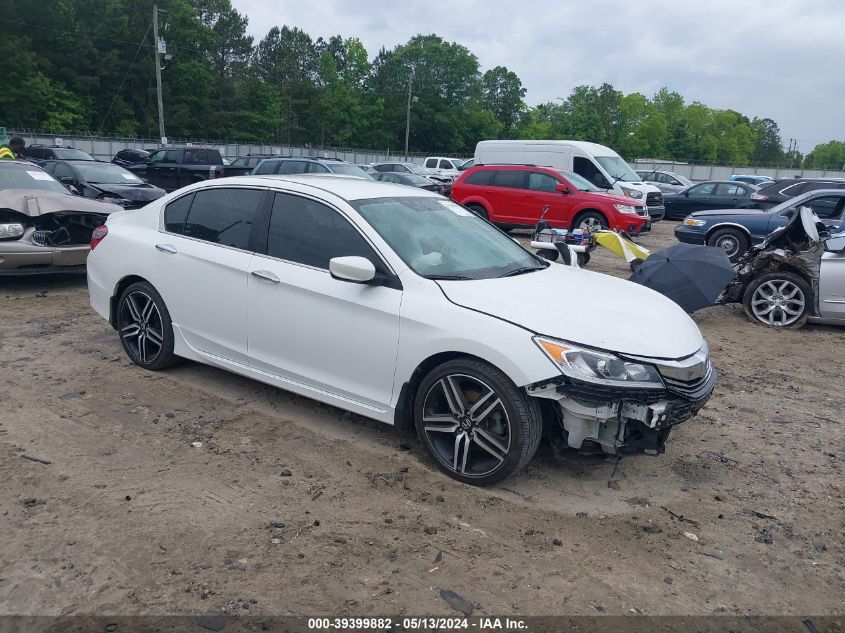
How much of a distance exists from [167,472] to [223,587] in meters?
1.24

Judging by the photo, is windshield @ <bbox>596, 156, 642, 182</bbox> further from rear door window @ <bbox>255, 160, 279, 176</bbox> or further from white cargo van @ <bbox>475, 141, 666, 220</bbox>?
rear door window @ <bbox>255, 160, 279, 176</bbox>

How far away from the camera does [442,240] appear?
4.62m

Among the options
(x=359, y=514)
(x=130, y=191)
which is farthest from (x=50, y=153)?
(x=359, y=514)

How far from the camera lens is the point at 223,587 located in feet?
9.73

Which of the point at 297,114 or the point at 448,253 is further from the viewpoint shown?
the point at 297,114

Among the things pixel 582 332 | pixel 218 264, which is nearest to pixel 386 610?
pixel 582 332

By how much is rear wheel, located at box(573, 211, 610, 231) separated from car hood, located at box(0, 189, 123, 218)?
10.3 meters

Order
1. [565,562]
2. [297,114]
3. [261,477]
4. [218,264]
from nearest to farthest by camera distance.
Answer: [565,562] < [261,477] < [218,264] < [297,114]

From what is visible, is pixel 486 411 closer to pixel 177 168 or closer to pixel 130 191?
pixel 130 191

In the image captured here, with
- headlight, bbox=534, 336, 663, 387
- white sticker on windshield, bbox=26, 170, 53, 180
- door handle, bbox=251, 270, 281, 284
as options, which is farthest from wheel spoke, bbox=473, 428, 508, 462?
white sticker on windshield, bbox=26, 170, 53, 180

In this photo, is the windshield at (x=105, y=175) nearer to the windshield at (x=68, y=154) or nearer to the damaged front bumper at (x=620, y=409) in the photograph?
the windshield at (x=68, y=154)

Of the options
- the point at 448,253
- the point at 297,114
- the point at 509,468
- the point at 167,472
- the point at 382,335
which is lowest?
the point at 167,472

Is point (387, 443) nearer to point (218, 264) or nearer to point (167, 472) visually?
point (167, 472)

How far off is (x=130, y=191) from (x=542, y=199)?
9.02m
